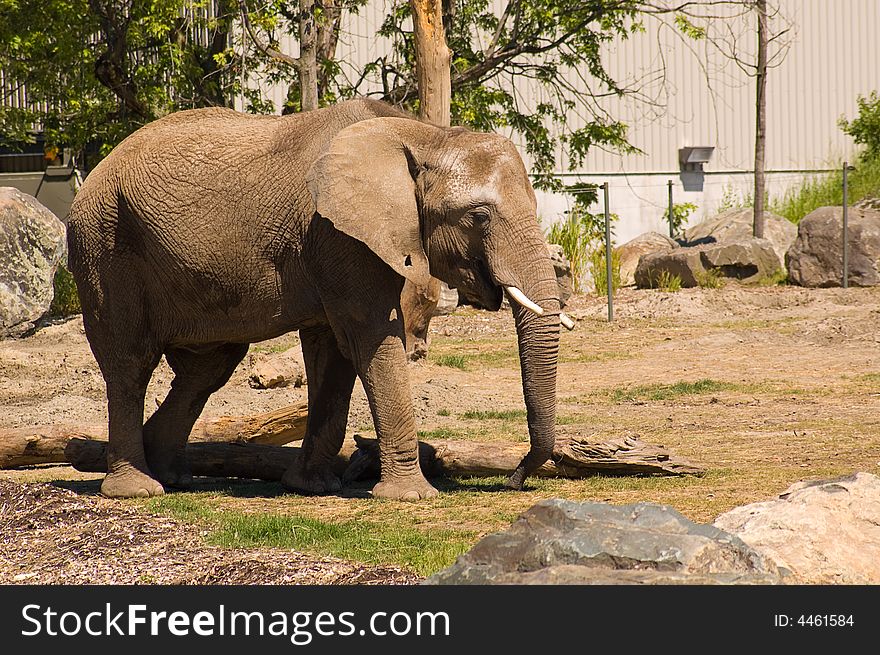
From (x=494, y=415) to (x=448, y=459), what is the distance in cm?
362

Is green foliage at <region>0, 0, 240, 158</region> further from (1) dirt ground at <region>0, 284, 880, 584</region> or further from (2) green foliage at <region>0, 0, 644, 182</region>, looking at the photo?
(1) dirt ground at <region>0, 284, 880, 584</region>

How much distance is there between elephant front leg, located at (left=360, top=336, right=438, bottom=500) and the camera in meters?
8.50

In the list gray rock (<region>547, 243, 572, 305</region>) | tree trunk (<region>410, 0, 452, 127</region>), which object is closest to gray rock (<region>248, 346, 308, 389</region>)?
tree trunk (<region>410, 0, 452, 127</region>)

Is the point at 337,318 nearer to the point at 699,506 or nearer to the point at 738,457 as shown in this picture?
the point at 699,506

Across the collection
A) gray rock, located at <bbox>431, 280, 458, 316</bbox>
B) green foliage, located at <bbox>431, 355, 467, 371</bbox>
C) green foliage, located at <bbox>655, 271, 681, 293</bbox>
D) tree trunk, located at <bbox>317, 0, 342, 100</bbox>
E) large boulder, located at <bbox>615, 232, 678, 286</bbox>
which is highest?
tree trunk, located at <bbox>317, 0, 342, 100</bbox>

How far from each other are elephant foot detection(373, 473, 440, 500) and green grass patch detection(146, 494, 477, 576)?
2.46ft

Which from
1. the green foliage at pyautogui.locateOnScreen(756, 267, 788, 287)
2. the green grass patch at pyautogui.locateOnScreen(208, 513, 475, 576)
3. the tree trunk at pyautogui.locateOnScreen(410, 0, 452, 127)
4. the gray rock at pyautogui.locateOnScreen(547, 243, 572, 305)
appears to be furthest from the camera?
the green foliage at pyautogui.locateOnScreen(756, 267, 788, 287)

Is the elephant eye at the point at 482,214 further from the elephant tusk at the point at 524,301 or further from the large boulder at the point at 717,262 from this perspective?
the large boulder at the point at 717,262

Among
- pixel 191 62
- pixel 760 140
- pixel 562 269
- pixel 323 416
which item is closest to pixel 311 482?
pixel 323 416

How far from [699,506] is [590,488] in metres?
1.00

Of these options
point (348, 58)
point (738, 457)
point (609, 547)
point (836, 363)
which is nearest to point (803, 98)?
point (348, 58)

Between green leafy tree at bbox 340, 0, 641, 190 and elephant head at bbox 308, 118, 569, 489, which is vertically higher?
green leafy tree at bbox 340, 0, 641, 190

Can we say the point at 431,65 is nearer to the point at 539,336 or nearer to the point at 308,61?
the point at 308,61

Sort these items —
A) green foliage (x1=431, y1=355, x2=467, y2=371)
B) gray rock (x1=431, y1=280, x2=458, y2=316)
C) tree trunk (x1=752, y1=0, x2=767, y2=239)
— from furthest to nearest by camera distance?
tree trunk (x1=752, y1=0, x2=767, y2=239) < gray rock (x1=431, y1=280, x2=458, y2=316) < green foliage (x1=431, y1=355, x2=467, y2=371)
